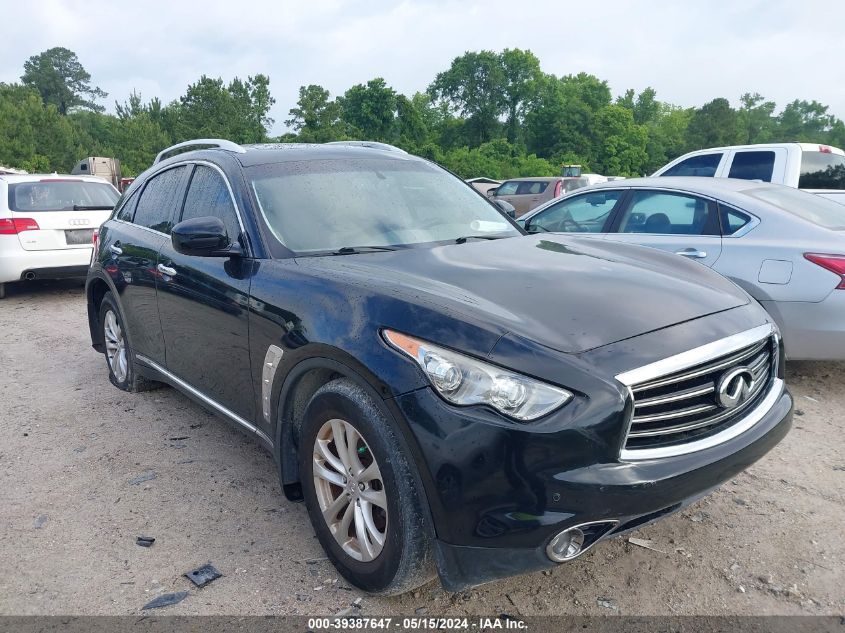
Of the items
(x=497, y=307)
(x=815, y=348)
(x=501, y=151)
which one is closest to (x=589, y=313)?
(x=497, y=307)

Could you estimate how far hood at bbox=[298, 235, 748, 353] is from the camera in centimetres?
232

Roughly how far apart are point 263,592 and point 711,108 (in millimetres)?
80661

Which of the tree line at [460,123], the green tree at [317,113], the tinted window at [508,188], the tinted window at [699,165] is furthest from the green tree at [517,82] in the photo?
the tinted window at [699,165]

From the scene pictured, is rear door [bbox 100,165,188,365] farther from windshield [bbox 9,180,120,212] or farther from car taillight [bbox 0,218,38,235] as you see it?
windshield [bbox 9,180,120,212]

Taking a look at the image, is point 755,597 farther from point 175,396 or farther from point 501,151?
point 501,151

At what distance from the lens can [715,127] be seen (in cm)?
7244

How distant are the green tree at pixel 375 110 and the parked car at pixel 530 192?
138ft

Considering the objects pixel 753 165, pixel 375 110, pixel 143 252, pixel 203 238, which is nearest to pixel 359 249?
pixel 203 238

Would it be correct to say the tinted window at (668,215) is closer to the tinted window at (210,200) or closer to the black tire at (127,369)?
the tinted window at (210,200)

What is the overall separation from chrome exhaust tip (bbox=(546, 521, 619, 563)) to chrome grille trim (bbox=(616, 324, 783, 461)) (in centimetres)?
23

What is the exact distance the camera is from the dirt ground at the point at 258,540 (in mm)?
2586

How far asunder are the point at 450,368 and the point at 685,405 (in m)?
0.81

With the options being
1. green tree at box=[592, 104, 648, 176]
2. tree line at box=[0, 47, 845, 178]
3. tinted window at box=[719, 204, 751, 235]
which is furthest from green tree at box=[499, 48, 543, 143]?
tinted window at box=[719, 204, 751, 235]

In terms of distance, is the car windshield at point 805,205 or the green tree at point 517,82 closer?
the car windshield at point 805,205
